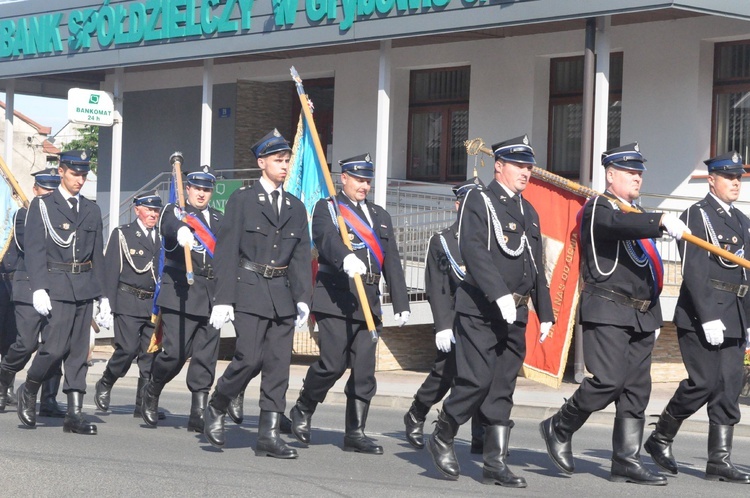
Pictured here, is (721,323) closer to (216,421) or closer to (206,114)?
(216,421)

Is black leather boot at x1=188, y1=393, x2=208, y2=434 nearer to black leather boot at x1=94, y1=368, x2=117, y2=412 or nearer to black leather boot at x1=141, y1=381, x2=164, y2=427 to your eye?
black leather boot at x1=141, y1=381, x2=164, y2=427

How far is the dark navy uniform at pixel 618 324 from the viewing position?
8.16 metres

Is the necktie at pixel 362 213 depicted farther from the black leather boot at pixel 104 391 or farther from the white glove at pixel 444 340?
the black leather boot at pixel 104 391

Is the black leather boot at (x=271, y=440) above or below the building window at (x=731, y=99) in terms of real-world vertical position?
below

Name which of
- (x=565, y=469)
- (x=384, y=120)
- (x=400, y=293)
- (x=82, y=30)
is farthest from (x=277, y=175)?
(x=82, y=30)

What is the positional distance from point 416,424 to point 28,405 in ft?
10.4

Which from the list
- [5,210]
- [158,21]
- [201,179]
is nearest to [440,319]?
[201,179]

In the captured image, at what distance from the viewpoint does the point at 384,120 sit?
1941 cm

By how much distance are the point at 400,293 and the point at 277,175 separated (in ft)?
4.41

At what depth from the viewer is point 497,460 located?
26.4 ft

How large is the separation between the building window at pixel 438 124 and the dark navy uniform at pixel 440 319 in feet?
37.2

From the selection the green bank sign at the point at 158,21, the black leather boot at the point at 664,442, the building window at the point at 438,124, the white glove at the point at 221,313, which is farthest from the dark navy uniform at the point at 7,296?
the building window at the point at 438,124

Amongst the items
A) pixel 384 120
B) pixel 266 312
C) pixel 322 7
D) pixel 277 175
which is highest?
pixel 322 7

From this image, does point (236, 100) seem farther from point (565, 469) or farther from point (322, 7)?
point (565, 469)
